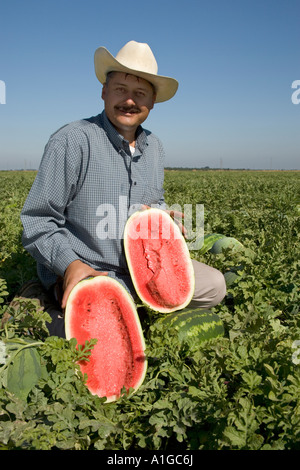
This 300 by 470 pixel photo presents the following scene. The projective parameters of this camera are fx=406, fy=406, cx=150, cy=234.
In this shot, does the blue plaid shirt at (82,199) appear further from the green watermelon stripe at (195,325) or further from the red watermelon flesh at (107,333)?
the green watermelon stripe at (195,325)

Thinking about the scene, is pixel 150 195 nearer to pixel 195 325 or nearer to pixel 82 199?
pixel 82 199

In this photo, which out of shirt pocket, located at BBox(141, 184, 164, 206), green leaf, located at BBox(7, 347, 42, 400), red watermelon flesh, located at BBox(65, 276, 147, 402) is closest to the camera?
green leaf, located at BBox(7, 347, 42, 400)

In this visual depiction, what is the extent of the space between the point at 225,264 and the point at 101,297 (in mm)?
1724

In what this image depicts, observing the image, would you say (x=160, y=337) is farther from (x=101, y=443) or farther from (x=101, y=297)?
(x=101, y=443)

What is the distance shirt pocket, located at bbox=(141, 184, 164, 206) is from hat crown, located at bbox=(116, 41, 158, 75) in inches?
37.0

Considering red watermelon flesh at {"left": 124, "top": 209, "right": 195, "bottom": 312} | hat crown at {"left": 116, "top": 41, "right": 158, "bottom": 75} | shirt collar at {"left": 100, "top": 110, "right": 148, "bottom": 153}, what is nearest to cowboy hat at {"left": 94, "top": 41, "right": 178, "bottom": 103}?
hat crown at {"left": 116, "top": 41, "right": 158, "bottom": 75}

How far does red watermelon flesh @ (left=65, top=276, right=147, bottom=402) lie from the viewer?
2352 mm

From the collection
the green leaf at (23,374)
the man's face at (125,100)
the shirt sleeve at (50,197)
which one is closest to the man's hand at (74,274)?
the shirt sleeve at (50,197)

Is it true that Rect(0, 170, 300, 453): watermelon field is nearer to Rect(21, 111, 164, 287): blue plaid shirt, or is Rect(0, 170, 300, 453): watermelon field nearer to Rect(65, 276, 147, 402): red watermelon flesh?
Rect(65, 276, 147, 402): red watermelon flesh

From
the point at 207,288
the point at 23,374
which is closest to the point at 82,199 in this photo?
the point at 207,288

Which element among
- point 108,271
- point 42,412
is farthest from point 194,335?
point 42,412

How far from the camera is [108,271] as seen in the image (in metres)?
3.15

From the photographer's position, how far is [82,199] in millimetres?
3064

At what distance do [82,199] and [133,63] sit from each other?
3.58 ft
